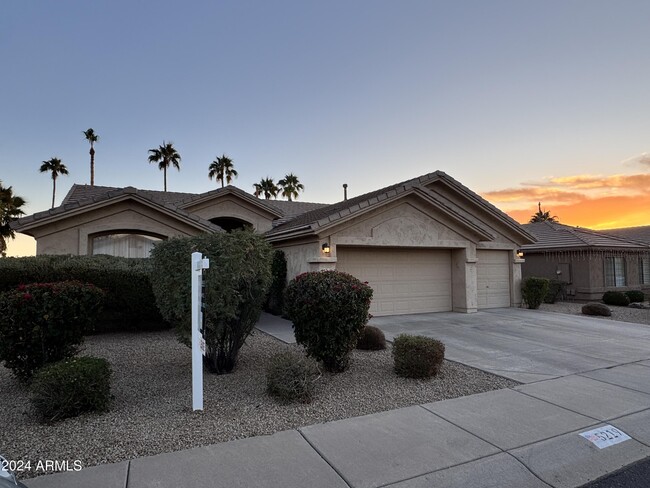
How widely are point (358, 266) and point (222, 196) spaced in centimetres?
860

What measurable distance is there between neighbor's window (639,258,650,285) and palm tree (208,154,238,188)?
3891 cm

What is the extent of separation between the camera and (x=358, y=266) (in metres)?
13.6

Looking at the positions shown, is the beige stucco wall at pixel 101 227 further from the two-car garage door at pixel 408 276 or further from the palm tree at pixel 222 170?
the palm tree at pixel 222 170

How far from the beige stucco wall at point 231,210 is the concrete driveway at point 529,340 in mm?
9049

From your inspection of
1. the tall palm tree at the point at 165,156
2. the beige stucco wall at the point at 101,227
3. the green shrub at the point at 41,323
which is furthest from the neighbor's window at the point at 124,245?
the tall palm tree at the point at 165,156

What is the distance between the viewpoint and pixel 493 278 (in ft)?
53.9

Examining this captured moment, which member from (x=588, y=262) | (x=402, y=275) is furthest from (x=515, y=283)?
(x=588, y=262)

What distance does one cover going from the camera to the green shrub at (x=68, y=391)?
4512mm

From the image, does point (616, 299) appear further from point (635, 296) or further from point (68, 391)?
point (68, 391)

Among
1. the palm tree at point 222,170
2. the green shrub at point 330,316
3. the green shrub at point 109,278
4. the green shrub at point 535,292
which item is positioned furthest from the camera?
the palm tree at point 222,170


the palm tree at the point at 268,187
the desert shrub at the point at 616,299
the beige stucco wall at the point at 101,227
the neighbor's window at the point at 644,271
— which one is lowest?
the desert shrub at the point at 616,299

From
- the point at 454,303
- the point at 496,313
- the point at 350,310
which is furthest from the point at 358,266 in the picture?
the point at 350,310

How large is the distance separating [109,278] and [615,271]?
24.1m

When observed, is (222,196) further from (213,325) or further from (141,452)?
(141,452)
